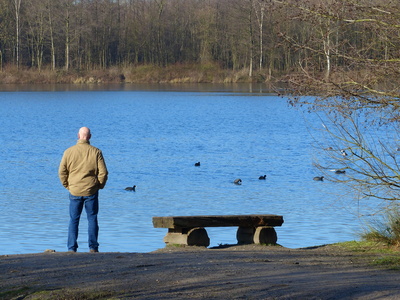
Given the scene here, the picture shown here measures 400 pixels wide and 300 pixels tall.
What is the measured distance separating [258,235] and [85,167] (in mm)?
2700

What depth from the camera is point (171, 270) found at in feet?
25.7

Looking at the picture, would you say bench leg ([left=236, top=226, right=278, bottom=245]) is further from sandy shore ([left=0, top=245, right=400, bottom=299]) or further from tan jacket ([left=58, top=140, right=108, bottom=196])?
tan jacket ([left=58, top=140, right=108, bottom=196])

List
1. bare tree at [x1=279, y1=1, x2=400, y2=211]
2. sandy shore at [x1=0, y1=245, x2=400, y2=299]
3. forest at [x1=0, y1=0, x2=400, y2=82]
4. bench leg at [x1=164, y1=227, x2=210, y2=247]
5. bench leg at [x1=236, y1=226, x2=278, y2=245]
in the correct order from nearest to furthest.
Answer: sandy shore at [x1=0, y1=245, x2=400, y2=299] < bare tree at [x1=279, y1=1, x2=400, y2=211] < bench leg at [x1=164, y1=227, x2=210, y2=247] < bench leg at [x1=236, y1=226, x2=278, y2=245] < forest at [x1=0, y1=0, x2=400, y2=82]

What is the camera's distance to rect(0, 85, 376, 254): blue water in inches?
609

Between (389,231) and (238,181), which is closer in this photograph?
(389,231)

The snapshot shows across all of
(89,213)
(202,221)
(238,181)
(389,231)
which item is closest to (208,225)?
(202,221)

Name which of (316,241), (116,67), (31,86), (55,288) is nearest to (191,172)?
(316,241)

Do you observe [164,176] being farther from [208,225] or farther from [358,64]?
[358,64]

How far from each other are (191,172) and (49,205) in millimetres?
7311

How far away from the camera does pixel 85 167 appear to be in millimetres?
10125

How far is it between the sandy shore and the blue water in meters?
3.93

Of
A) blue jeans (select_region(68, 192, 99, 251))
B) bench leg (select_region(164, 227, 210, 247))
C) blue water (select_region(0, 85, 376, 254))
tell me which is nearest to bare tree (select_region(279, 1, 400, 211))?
bench leg (select_region(164, 227, 210, 247))

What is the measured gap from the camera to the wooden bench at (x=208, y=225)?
10383 mm

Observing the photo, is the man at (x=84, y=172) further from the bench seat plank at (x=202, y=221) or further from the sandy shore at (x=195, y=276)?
the sandy shore at (x=195, y=276)
